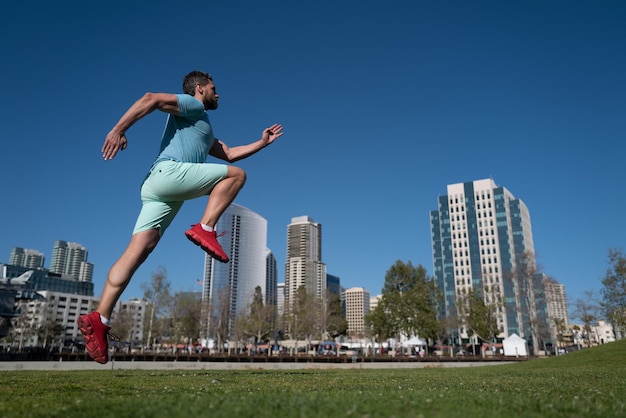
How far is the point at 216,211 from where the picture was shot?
15.6 feet

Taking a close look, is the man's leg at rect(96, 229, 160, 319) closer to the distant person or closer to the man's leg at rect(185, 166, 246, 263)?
the distant person

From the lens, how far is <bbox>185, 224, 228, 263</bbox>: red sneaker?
455cm

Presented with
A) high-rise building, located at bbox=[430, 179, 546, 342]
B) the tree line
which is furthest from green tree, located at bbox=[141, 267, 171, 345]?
high-rise building, located at bbox=[430, 179, 546, 342]

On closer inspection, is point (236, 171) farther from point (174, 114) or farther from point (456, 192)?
point (456, 192)

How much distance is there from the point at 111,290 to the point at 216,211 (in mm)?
1314

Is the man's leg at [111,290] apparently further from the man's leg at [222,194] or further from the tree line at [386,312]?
the tree line at [386,312]

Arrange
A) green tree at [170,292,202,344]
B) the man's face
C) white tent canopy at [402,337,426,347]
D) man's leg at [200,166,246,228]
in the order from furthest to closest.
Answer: white tent canopy at [402,337,426,347] < green tree at [170,292,202,344] < the man's face < man's leg at [200,166,246,228]

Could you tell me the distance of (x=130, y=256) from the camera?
15.4 ft

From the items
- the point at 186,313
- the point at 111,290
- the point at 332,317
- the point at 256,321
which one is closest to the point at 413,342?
the point at 332,317

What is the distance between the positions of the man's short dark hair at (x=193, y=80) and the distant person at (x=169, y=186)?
100 millimetres

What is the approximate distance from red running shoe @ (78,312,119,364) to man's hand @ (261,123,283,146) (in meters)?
2.92

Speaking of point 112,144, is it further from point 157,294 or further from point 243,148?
point 157,294

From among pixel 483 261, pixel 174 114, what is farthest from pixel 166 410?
pixel 483 261

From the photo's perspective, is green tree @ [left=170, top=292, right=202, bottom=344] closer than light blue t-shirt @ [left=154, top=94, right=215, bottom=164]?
No
